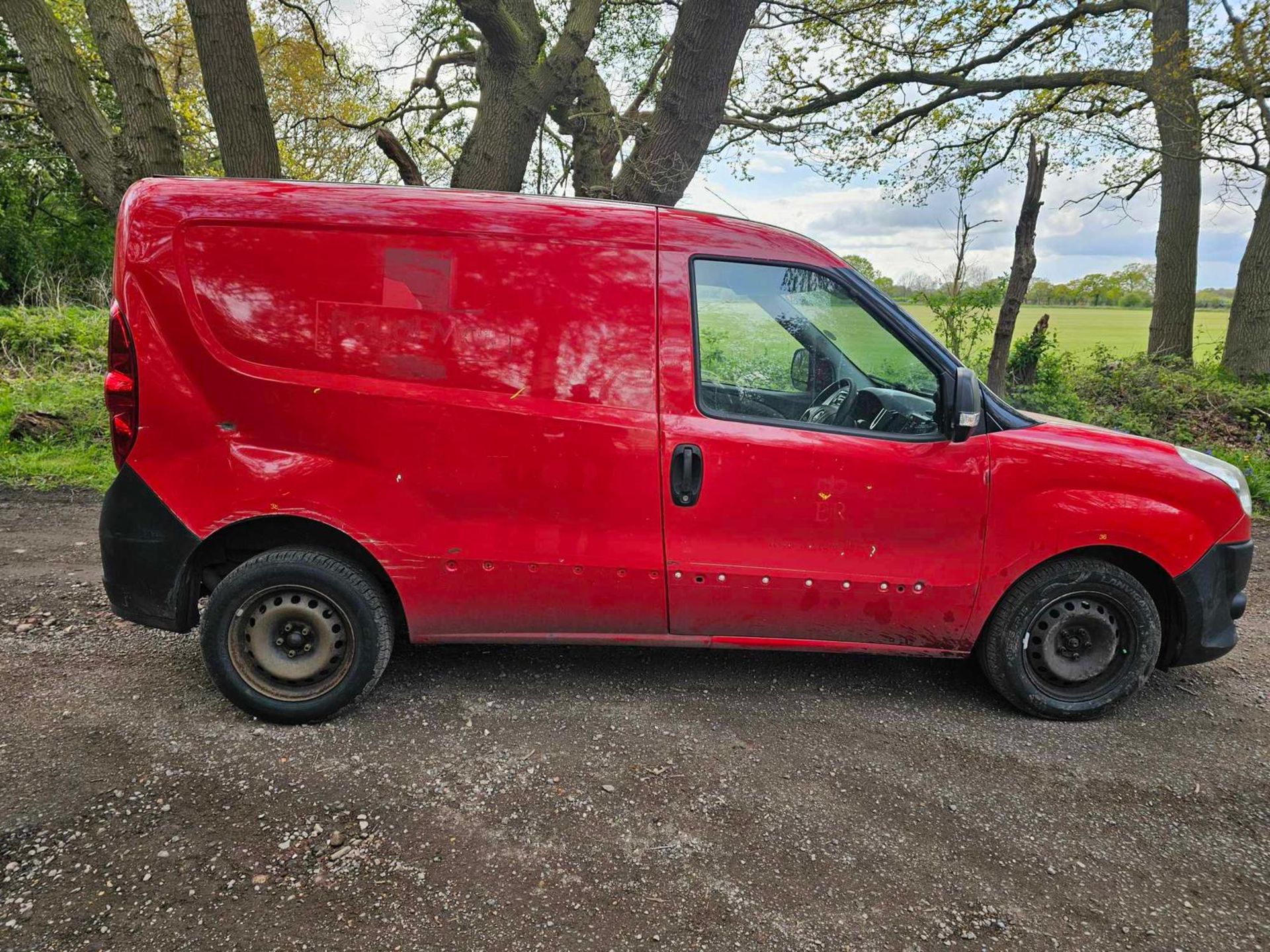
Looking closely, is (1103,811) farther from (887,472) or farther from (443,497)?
(443,497)

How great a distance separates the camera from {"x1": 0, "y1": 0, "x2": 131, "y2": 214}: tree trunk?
23.7 ft

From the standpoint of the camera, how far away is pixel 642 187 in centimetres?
736

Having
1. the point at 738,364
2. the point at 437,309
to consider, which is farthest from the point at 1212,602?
the point at 437,309

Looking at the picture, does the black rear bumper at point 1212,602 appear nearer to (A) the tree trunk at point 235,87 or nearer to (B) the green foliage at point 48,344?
(A) the tree trunk at point 235,87

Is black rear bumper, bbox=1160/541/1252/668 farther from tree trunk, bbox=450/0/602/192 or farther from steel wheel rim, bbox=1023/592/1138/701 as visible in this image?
tree trunk, bbox=450/0/602/192

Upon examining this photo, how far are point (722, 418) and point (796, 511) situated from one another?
1.56ft

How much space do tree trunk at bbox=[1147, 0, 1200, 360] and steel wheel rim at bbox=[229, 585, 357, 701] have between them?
42.9ft

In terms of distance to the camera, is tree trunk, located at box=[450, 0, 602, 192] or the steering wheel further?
tree trunk, located at box=[450, 0, 602, 192]

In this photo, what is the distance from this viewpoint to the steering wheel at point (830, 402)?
3176mm

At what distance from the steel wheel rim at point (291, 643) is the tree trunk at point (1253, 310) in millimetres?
12736

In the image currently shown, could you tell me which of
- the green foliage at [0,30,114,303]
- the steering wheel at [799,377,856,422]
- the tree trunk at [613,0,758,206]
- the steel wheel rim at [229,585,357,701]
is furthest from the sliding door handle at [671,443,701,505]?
the green foliage at [0,30,114,303]

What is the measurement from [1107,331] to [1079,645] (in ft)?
43.6

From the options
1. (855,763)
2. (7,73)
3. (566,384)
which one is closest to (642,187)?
(566,384)

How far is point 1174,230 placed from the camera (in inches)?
497
